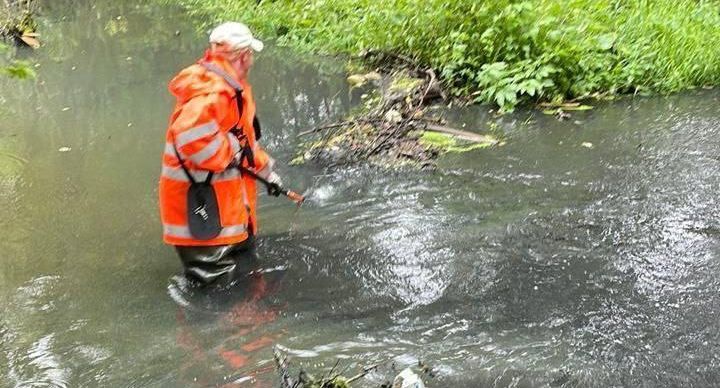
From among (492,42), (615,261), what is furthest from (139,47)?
(615,261)

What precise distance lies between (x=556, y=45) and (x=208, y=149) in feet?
17.0

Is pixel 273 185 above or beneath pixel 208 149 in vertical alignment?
beneath

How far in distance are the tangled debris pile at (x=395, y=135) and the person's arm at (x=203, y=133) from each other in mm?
2753

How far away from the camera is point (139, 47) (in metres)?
12.9

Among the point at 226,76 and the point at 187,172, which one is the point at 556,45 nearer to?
the point at 226,76

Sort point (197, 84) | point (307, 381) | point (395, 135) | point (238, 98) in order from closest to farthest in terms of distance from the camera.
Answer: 1. point (307, 381)
2. point (197, 84)
3. point (238, 98)
4. point (395, 135)

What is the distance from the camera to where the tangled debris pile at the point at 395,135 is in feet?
22.3

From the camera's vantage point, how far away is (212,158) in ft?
13.3

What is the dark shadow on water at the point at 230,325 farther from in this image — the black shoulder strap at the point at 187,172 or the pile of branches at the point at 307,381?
the black shoulder strap at the point at 187,172

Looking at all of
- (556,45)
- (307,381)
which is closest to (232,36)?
(307,381)

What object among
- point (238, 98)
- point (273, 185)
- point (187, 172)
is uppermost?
point (238, 98)

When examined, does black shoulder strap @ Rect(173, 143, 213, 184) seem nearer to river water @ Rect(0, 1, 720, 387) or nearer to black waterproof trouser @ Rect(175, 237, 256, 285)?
black waterproof trouser @ Rect(175, 237, 256, 285)

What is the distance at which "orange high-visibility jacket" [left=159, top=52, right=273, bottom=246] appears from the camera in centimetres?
400

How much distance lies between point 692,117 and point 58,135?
7097 millimetres
